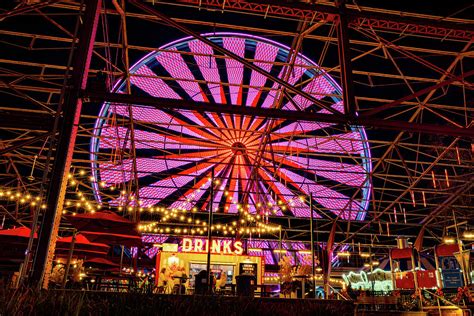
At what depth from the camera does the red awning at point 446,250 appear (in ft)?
63.2

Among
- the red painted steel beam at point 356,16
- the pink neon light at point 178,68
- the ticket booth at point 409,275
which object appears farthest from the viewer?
the ticket booth at point 409,275

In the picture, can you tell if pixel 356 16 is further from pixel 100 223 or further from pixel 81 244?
pixel 81 244

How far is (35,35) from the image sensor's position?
1202 centimetres

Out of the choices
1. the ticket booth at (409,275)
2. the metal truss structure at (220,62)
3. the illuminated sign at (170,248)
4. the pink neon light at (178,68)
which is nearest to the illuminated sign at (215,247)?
the illuminated sign at (170,248)

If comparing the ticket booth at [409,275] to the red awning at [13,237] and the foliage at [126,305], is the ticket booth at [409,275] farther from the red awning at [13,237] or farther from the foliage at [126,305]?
the foliage at [126,305]

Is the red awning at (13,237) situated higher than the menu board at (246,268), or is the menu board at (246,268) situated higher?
the red awning at (13,237)

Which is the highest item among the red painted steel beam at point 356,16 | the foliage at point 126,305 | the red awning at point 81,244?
the red painted steel beam at point 356,16

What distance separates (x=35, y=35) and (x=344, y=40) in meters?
9.20

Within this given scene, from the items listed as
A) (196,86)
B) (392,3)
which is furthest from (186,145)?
(392,3)

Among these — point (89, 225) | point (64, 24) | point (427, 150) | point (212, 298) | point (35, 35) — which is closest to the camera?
point (212, 298)

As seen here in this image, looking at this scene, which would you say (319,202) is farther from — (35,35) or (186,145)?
(35,35)

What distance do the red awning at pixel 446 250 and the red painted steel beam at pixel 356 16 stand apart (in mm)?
13480

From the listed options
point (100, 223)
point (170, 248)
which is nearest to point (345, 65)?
point (100, 223)

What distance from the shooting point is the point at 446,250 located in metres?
19.7
